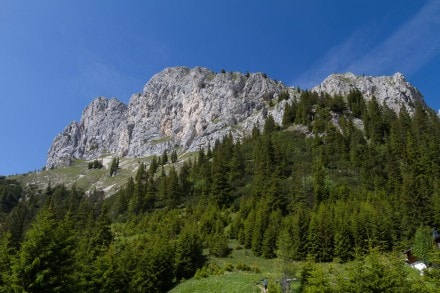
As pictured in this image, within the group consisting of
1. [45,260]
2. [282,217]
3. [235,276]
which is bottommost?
[235,276]

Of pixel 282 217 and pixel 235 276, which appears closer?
pixel 235 276

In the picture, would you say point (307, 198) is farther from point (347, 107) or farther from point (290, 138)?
point (347, 107)

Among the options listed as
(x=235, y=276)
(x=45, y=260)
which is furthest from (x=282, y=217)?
(x=45, y=260)

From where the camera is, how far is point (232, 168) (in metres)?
120

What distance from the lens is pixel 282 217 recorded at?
254 ft

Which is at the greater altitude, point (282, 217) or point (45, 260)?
point (282, 217)

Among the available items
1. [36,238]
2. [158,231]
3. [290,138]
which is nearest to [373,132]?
[290,138]

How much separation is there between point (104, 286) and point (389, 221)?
50.3m

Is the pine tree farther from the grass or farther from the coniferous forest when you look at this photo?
the grass

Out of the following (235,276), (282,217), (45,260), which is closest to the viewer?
(45,260)

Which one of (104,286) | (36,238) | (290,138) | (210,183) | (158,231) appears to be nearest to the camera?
(36,238)

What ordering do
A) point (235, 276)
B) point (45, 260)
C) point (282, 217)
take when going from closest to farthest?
1. point (45, 260)
2. point (235, 276)
3. point (282, 217)

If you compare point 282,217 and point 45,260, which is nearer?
point 45,260

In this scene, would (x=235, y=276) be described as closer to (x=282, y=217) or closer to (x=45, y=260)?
(x=282, y=217)
